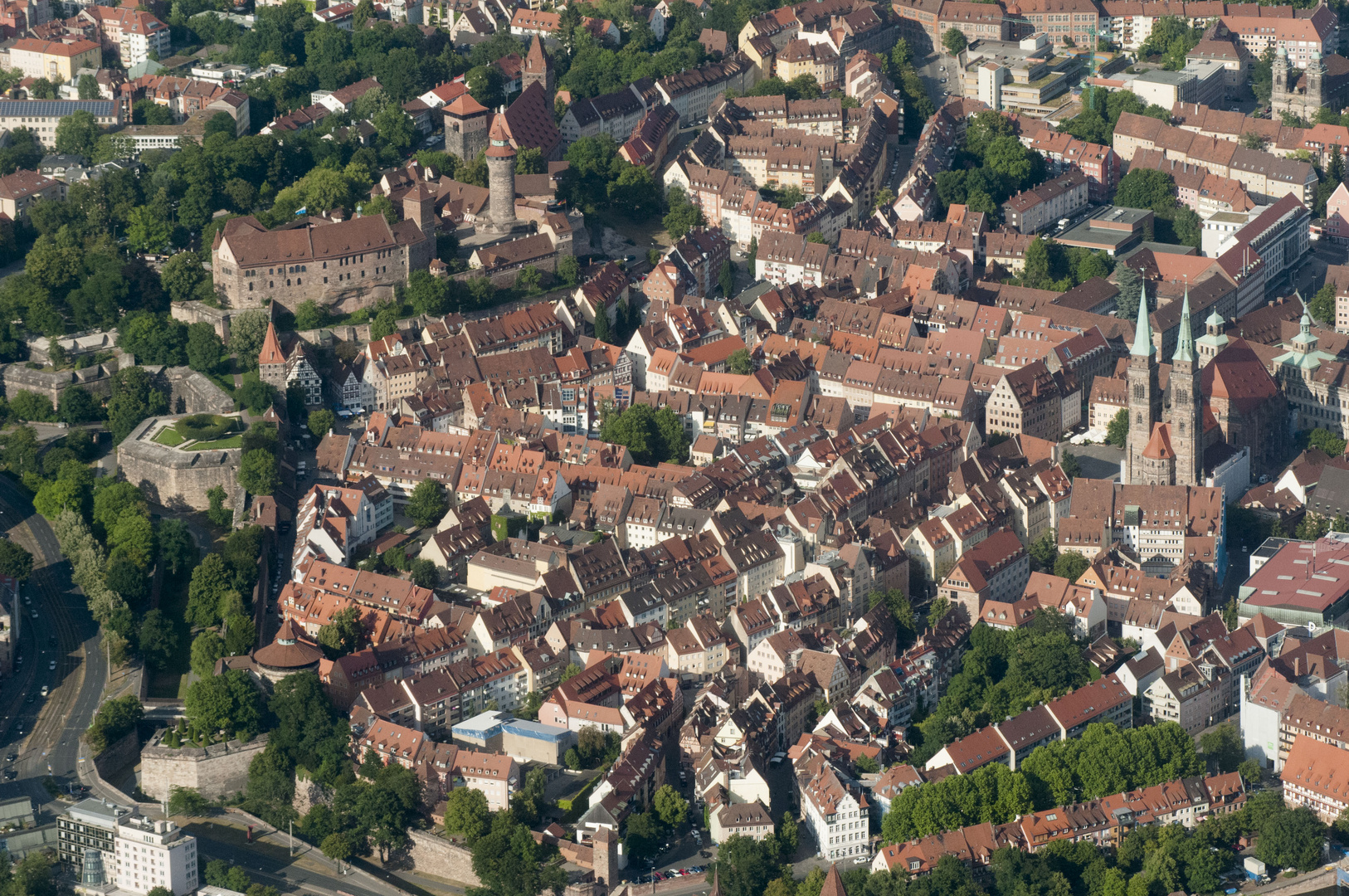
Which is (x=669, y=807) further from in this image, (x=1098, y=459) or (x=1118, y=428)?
(x=1118, y=428)

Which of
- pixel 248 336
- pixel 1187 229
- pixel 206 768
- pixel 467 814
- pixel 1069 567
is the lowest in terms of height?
pixel 1187 229

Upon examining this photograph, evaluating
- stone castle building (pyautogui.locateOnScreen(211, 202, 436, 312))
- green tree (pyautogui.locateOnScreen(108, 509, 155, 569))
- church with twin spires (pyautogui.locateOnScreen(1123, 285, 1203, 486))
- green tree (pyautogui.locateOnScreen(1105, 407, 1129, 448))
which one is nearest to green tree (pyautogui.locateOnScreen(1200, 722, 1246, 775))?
church with twin spires (pyautogui.locateOnScreen(1123, 285, 1203, 486))

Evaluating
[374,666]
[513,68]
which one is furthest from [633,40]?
[374,666]

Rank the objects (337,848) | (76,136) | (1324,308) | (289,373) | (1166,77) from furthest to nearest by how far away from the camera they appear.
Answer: (1166,77) → (76,136) → (1324,308) → (289,373) → (337,848)

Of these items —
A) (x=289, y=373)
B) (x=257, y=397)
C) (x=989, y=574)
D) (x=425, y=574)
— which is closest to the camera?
(x=989, y=574)

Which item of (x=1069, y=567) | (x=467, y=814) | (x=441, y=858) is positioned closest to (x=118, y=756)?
(x=441, y=858)

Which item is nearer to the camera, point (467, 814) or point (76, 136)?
point (467, 814)

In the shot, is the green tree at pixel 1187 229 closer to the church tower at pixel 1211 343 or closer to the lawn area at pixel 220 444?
the church tower at pixel 1211 343

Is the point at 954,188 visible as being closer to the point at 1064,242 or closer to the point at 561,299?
the point at 1064,242
